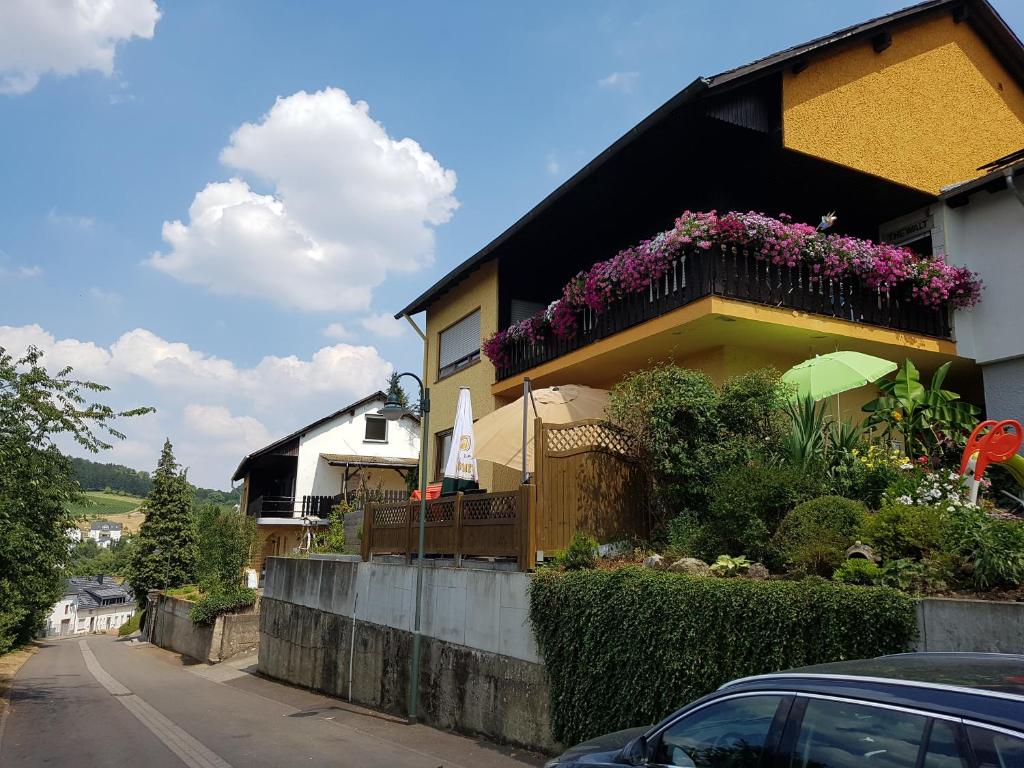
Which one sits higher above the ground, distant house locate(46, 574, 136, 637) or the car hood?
the car hood

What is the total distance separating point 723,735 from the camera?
11.7ft

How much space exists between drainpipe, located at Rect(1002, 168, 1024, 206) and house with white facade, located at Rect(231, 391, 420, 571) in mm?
26680

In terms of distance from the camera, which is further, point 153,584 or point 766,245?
point 153,584

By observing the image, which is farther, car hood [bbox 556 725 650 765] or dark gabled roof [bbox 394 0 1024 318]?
dark gabled roof [bbox 394 0 1024 318]

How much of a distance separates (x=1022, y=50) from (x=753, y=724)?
1617cm

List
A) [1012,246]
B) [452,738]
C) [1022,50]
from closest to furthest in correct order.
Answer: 1. [452,738]
2. [1012,246]
3. [1022,50]

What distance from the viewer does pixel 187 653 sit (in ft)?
92.6

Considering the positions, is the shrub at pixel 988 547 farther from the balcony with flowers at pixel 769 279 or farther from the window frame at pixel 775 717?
the balcony with flowers at pixel 769 279

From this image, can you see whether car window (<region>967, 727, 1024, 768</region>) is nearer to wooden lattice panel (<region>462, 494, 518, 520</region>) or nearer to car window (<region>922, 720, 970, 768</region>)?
car window (<region>922, 720, 970, 768</region>)

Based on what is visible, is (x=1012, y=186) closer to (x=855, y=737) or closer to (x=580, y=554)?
(x=580, y=554)

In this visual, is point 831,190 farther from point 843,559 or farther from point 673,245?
point 843,559

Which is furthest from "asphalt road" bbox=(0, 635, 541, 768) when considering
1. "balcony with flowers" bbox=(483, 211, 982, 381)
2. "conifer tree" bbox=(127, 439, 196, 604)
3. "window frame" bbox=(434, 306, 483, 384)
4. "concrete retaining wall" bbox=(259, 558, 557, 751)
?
"conifer tree" bbox=(127, 439, 196, 604)

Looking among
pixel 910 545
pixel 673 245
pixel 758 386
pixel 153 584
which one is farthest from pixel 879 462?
pixel 153 584

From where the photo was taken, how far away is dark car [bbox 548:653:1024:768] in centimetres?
264
